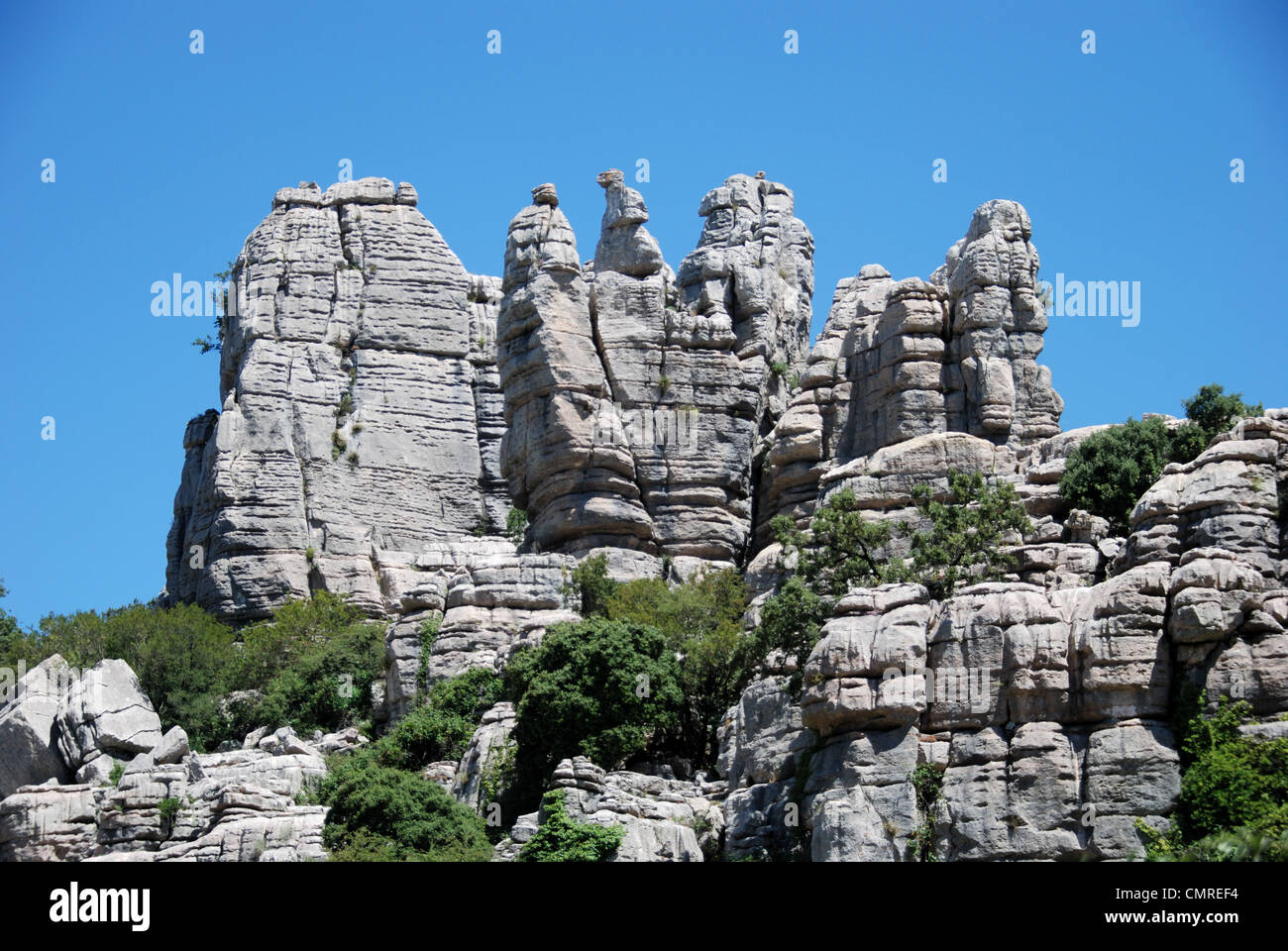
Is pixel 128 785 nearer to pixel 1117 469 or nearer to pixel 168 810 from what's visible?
pixel 168 810

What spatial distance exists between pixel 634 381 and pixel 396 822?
2949cm

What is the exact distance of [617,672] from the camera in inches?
2078

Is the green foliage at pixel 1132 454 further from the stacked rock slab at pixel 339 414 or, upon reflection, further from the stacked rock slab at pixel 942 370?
the stacked rock slab at pixel 339 414

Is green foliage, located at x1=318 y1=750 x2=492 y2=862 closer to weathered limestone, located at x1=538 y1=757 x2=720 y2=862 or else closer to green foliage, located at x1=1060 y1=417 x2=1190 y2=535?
weathered limestone, located at x1=538 y1=757 x2=720 y2=862

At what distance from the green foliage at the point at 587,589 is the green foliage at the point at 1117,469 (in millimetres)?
15806

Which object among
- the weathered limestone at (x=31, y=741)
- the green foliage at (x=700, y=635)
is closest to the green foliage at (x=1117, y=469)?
the green foliage at (x=700, y=635)

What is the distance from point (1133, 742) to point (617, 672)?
1530 cm

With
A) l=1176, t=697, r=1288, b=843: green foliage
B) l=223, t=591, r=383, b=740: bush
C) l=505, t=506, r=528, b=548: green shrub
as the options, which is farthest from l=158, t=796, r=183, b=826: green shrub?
l=1176, t=697, r=1288, b=843: green foliage

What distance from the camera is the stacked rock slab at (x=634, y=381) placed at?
237 feet

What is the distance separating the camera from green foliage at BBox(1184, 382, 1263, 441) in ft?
186

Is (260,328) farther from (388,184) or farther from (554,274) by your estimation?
(554,274)

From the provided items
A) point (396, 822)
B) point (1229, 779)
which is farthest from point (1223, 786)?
point (396, 822)
